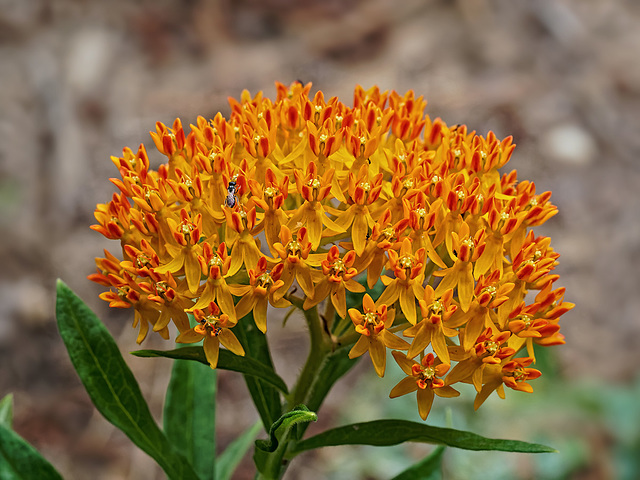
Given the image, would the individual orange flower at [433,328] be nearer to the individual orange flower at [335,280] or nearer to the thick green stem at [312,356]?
the individual orange flower at [335,280]

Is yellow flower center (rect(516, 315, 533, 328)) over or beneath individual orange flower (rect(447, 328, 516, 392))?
over

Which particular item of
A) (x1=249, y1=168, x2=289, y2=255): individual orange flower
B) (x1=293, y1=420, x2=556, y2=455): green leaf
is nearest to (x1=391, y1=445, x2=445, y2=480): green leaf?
(x1=293, y1=420, x2=556, y2=455): green leaf

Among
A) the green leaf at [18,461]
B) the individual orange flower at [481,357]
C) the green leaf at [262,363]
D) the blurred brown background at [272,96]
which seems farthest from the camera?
the blurred brown background at [272,96]

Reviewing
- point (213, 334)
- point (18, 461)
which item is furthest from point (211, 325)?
point (18, 461)

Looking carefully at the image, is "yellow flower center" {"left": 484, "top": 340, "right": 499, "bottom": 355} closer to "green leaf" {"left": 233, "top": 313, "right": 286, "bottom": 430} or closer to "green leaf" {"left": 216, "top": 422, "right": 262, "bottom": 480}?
"green leaf" {"left": 233, "top": 313, "right": 286, "bottom": 430}

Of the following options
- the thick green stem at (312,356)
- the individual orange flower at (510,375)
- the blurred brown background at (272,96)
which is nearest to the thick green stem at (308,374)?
the thick green stem at (312,356)

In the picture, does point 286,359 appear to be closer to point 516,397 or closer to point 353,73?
point 516,397
